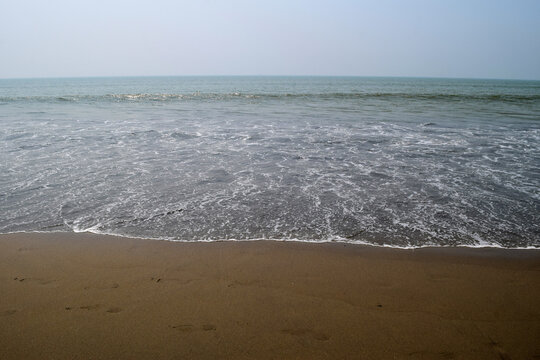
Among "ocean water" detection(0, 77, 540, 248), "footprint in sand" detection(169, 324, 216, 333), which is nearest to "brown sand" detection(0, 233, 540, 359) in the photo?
"footprint in sand" detection(169, 324, 216, 333)

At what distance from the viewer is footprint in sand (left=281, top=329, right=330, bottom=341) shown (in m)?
2.89

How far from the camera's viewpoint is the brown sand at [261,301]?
2807 mm

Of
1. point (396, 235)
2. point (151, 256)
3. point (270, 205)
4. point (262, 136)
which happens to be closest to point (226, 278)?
point (151, 256)

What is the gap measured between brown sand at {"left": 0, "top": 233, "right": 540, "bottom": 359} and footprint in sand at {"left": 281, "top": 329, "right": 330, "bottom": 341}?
0.5 inches

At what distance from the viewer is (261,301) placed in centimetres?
341

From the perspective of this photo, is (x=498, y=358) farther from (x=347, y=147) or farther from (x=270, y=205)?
(x=347, y=147)

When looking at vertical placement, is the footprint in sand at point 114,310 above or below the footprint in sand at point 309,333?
above

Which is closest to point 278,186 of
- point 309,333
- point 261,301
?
point 261,301

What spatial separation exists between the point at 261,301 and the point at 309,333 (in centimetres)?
68

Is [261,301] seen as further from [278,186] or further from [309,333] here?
[278,186]

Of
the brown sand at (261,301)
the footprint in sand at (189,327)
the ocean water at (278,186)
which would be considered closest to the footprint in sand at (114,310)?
the brown sand at (261,301)

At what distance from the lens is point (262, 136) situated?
42.9 ft

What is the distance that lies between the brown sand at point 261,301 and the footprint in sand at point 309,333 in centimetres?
1

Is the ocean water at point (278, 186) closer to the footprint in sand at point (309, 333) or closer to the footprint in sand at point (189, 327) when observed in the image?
the footprint in sand at point (189, 327)
